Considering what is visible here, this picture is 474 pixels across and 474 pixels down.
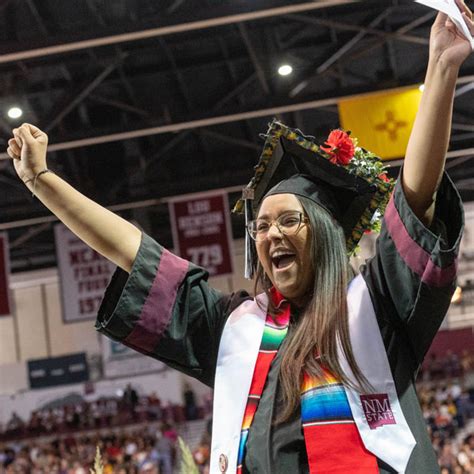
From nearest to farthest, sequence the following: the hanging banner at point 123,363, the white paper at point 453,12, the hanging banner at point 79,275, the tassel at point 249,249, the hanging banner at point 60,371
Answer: the white paper at point 453,12
the tassel at point 249,249
the hanging banner at point 79,275
the hanging banner at point 123,363
the hanging banner at point 60,371

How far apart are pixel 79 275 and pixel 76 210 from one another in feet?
38.8

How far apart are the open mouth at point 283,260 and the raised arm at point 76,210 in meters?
0.31

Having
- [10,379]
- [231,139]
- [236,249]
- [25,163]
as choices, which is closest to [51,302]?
[10,379]

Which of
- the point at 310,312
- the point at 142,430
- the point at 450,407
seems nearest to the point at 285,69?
the point at 450,407

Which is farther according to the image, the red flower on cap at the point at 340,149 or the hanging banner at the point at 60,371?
the hanging banner at the point at 60,371

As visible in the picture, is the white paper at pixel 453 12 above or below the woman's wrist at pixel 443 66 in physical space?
above

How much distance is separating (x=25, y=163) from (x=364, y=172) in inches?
30.9

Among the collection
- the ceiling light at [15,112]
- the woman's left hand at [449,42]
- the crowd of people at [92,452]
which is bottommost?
the crowd of people at [92,452]

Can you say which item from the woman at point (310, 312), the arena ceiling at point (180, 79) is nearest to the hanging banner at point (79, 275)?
the arena ceiling at point (180, 79)

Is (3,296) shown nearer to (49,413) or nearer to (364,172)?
(49,413)

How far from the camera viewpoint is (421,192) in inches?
79.6

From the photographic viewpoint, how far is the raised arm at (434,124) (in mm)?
2000

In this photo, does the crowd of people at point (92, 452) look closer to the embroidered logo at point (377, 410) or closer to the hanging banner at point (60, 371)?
the hanging banner at point (60, 371)

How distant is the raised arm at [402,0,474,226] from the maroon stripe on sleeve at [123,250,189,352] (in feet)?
1.86
